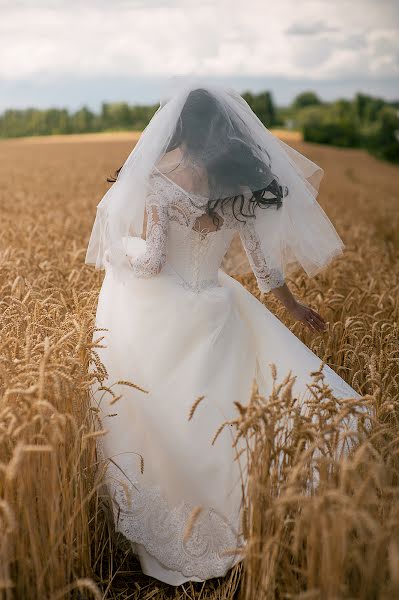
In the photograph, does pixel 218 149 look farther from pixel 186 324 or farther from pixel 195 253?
pixel 186 324

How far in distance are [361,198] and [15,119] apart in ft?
285

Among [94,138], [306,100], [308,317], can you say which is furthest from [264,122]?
[308,317]

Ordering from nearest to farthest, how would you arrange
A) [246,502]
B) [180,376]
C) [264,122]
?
[246,502]
[180,376]
[264,122]

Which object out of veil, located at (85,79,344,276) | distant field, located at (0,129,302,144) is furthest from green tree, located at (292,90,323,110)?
veil, located at (85,79,344,276)

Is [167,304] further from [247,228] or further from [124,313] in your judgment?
[247,228]

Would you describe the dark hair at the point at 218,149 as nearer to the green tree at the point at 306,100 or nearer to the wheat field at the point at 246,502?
the wheat field at the point at 246,502

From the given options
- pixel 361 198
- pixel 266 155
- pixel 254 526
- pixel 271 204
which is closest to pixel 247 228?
pixel 271 204

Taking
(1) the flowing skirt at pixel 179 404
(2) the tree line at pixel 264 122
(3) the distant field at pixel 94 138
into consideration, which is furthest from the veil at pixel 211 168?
(2) the tree line at pixel 264 122

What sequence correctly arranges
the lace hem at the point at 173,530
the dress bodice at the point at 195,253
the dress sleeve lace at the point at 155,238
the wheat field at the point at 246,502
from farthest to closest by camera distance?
the dress bodice at the point at 195,253 → the dress sleeve lace at the point at 155,238 → the lace hem at the point at 173,530 → the wheat field at the point at 246,502

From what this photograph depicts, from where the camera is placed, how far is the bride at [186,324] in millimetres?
2709

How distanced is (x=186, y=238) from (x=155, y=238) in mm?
182

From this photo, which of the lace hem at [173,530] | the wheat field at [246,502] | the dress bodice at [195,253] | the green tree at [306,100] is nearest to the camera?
the wheat field at [246,502]

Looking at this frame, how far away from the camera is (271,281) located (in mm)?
3307

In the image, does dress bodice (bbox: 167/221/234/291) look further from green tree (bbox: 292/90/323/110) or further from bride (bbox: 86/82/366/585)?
green tree (bbox: 292/90/323/110)
